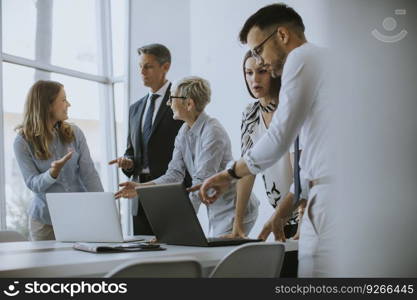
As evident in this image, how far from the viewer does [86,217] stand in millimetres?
2234

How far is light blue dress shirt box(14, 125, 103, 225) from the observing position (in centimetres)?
350

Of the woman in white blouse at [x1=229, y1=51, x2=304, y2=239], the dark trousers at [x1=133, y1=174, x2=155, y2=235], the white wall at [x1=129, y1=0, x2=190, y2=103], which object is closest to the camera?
the woman in white blouse at [x1=229, y1=51, x2=304, y2=239]

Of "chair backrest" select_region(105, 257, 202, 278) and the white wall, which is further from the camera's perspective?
the white wall

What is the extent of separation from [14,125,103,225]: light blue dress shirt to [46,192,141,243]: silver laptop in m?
1.08

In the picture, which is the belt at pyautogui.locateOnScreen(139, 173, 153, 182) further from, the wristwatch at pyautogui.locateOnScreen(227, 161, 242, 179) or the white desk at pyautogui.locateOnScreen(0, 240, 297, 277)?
the wristwatch at pyautogui.locateOnScreen(227, 161, 242, 179)

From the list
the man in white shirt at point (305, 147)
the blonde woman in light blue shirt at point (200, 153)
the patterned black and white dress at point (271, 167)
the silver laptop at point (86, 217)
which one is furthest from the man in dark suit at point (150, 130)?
the man in white shirt at point (305, 147)

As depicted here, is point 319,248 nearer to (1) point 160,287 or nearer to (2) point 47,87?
(1) point 160,287

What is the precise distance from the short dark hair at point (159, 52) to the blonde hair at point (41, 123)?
3.38ft

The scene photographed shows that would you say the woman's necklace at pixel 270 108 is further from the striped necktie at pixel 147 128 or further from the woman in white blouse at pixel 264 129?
the striped necktie at pixel 147 128

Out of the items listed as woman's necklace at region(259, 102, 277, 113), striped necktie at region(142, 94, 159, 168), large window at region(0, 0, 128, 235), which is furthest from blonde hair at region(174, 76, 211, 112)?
large window at region(0, 0, 128, 235)

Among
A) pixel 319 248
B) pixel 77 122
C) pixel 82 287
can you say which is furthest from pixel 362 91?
pixel 77 122

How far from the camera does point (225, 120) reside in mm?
Answer: 4340

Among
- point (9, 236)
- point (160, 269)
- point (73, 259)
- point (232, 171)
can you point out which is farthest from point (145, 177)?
point (160, 269)

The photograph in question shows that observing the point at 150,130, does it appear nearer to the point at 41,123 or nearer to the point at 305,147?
the point at 41,123
